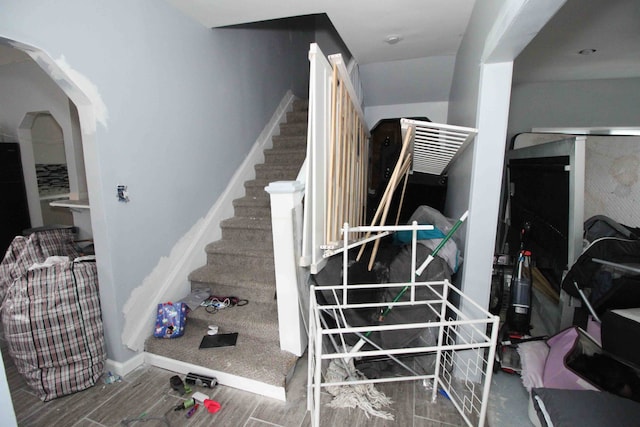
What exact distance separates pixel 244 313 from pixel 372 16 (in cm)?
226

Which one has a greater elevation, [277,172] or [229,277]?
[277,172]

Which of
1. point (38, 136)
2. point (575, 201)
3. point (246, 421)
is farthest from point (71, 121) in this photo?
point (575, 201)

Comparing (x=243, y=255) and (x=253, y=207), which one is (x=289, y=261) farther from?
(x=253, y=207)

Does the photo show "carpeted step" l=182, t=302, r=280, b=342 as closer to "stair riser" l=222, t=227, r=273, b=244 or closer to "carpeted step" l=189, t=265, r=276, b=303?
"carpeted step" l=189, t=265, r=276, b=303

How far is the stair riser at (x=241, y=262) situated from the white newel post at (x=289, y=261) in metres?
0.58

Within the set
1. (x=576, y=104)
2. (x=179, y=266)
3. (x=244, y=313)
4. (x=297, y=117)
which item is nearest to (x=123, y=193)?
(x=179, y=266)

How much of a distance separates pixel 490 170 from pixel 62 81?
7.52 feet

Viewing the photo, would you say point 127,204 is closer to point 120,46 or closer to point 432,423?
point 120,46

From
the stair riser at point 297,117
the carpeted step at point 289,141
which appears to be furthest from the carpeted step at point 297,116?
the carpeted step at point 289,141

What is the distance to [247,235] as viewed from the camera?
247 cm

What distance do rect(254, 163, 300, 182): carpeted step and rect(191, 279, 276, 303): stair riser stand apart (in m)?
1.17

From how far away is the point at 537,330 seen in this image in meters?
2.18

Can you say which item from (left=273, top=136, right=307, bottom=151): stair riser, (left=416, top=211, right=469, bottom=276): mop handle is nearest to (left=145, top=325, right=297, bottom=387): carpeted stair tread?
(left=416, top=211, right=469, bottom=276): mop handle

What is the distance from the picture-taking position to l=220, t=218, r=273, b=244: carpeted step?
7.88 ft
